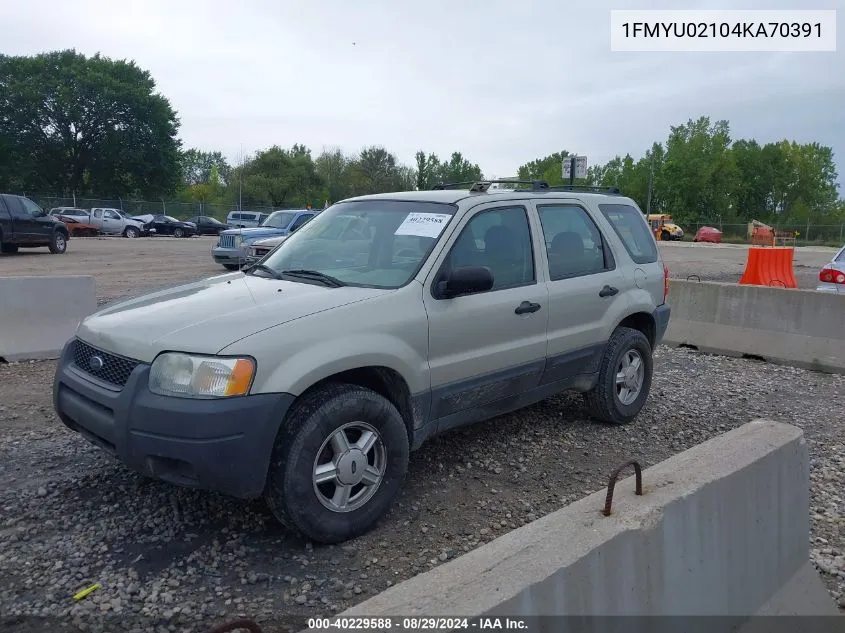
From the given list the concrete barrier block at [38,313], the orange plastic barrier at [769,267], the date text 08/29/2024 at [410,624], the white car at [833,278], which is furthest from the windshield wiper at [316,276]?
the orange plastic barrier at [769,267]

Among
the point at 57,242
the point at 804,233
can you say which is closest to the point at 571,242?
the point at 57,242

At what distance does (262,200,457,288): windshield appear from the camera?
4160mm

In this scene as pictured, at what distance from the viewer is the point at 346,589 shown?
317cm

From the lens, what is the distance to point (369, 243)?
177 inches

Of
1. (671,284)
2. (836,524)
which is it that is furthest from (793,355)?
(836,524)

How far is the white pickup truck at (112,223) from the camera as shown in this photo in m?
37.4

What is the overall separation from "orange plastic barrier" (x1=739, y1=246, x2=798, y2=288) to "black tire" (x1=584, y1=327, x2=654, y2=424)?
7.41m

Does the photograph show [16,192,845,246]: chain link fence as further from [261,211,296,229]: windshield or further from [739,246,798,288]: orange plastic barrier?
[739,246,798,288]: orange plastic barrier

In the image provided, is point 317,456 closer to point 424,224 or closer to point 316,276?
point 316,276

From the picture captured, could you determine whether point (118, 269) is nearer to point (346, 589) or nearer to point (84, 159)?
point (346, 589)

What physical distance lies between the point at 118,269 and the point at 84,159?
41.9 m

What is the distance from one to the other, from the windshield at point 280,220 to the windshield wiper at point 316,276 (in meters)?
15.0

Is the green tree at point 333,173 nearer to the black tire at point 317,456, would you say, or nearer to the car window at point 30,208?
the car window at point 30,208

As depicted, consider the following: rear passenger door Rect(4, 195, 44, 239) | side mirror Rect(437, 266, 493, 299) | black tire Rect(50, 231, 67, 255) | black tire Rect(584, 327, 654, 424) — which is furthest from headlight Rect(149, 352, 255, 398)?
black tire Rect(50, 231, 67, 255)
